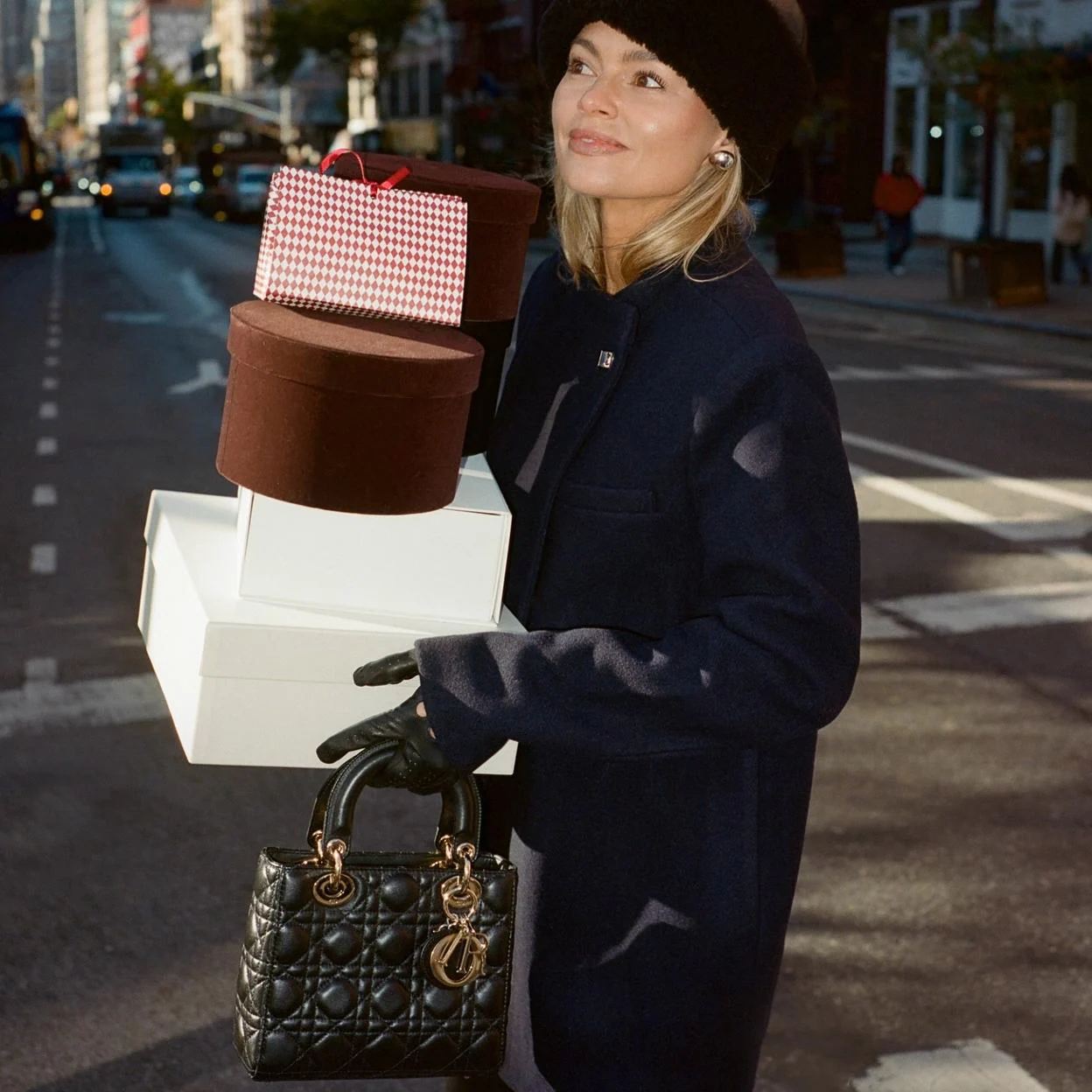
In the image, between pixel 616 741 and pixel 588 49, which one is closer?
pixel 616 741

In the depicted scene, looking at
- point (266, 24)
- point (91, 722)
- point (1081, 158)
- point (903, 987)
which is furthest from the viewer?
point (266, 24)

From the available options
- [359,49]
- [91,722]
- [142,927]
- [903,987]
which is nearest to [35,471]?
[91,722]

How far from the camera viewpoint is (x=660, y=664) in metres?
1.99

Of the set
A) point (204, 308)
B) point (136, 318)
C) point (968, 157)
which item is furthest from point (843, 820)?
point (968, 157)

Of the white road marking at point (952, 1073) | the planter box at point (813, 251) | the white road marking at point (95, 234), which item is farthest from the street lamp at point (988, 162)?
the white road marking at point (952, 1073)

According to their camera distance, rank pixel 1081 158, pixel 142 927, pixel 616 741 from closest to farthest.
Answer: pixel 616 741 < pixel 142 927 < pixel 1081 158

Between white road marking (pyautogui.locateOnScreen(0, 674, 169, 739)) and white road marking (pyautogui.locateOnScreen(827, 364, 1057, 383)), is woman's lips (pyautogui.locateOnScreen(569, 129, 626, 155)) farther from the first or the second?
white road marking (pyautogui.locateOnScreen(827, 364, 1057, 383))

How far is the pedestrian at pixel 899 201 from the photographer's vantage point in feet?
98.2

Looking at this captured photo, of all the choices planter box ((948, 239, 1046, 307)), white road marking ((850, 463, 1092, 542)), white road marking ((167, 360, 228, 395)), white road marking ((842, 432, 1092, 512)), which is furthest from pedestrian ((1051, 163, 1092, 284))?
white road marking ((850, 463, 1092, 542))

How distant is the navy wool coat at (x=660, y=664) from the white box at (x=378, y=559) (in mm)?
102

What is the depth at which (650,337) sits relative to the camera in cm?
217

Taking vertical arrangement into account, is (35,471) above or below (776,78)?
below

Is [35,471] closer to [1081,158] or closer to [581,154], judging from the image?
[581,154]

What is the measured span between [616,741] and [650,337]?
496 millimetres
